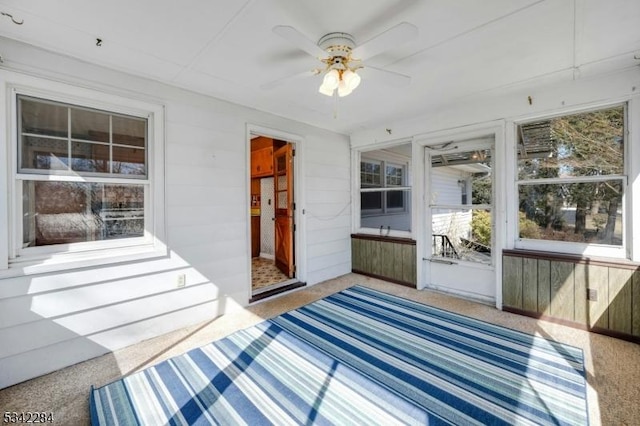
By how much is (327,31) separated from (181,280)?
263 cm

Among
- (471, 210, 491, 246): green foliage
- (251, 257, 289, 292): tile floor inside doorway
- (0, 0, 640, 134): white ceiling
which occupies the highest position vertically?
(0, 0, 640, 134): white ceiling

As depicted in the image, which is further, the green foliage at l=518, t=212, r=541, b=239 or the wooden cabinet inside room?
the wooden cabinet inside room

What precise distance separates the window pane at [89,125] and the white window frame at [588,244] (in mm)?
4234

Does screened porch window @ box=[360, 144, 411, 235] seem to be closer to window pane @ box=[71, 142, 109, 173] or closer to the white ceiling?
the white ceiling

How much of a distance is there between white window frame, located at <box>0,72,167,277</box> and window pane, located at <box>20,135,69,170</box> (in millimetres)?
57

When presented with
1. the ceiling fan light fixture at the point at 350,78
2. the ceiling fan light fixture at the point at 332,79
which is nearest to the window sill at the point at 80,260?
the ceiling fan light fixture at the point at 332,79

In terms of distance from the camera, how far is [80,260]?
2.34 meters

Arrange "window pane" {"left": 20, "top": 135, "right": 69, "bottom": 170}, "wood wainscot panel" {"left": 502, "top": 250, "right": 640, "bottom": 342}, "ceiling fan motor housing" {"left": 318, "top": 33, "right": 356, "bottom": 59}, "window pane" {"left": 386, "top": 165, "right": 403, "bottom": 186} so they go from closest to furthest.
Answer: "ceiling fan motor housing" {"left": 318, "top": 33, "right": 356, "bottom": 59}
"window pane" {"left": 20, "top": 135, "right": 69, "bottom": 170}
"wood wainscot panel" {"left": 502, "top": 250, "right": 640, "bottom": 342}
"window pane" {"left": 386, "top": 165, "right": 403, "bottom": 186}

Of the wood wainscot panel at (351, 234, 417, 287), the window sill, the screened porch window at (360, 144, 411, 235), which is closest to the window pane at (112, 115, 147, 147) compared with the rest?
the window sill

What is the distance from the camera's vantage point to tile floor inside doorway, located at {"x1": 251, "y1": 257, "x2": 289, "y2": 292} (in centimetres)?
418

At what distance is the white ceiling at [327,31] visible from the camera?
68.9 inches

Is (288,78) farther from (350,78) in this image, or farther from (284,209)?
(284,209)

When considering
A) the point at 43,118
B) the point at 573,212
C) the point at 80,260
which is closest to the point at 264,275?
the point at 80,260

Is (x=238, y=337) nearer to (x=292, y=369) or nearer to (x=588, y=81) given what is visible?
(x=292, y=369)
